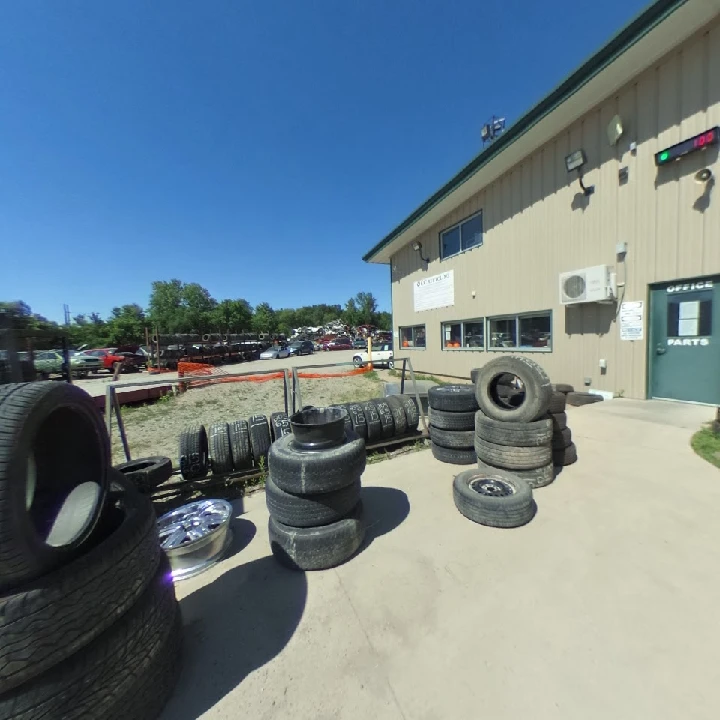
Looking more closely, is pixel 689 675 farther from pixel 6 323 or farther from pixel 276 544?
pixel 6 323

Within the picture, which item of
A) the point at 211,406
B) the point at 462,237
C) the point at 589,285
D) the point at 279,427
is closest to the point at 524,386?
the point at 279,427

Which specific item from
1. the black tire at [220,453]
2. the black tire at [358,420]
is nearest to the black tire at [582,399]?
the black tire at [358,420]

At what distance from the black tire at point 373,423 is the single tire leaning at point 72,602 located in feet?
11.0

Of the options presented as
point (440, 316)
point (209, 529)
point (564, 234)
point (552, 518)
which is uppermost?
point (564, 234)

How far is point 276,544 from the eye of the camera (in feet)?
8.48

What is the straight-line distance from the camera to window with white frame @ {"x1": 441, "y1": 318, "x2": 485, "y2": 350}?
1073cm

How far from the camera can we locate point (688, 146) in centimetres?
550

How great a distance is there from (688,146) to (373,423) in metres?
7.35

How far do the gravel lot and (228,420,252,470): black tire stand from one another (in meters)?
1.87

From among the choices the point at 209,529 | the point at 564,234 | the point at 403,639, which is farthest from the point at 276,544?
the point at 564,234

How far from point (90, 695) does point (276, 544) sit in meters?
1.40

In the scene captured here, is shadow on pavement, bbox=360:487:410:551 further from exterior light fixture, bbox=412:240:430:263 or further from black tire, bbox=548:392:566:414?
exterior light fixture, bbox=412:240:430:263

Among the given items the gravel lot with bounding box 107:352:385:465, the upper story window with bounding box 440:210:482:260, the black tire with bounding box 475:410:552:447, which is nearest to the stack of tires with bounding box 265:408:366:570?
the black tire with bounding box 475:410:552:447

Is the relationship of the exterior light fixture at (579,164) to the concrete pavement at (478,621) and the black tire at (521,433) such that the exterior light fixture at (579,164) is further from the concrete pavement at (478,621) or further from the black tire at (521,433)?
the concrete pavement at (478,621)
